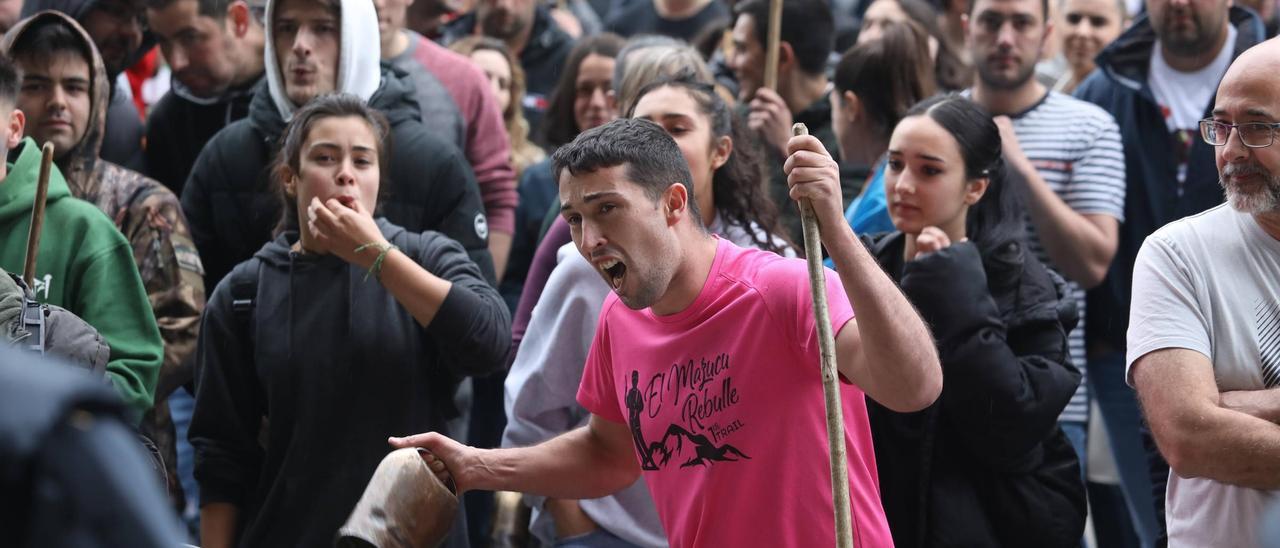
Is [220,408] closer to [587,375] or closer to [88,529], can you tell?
[587,375]

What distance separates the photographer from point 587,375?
4.07 m

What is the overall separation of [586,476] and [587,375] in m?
0.24

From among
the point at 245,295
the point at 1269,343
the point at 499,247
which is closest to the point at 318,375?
the point at 245,295

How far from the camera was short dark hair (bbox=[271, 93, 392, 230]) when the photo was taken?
4.88 metres

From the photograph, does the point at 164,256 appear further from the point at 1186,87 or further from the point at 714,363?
the point at 1186,87

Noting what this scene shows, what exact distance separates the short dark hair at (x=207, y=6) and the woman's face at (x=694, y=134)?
A: 7.04 ft

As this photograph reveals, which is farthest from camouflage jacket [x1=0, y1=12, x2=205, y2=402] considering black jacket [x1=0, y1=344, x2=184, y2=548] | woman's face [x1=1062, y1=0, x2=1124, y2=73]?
woman's face [x1=1062, y1=0, x2=1124, y2=73]

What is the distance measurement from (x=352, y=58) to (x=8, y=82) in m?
1.36

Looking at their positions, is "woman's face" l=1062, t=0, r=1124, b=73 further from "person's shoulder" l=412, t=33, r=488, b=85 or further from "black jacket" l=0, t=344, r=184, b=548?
"black jacket" l=0, t=344, r=184, b=548

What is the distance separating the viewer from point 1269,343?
149 inches

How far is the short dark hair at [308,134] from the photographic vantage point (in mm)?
4879

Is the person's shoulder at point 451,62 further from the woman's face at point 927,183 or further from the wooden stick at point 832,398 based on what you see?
the wooden stick at point 832,398

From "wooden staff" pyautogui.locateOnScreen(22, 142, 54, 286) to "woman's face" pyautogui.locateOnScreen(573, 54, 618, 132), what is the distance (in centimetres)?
312

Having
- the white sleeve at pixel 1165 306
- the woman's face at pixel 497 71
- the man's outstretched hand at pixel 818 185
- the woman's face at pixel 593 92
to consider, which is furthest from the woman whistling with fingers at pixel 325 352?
the woman's face at pixel 497 71
